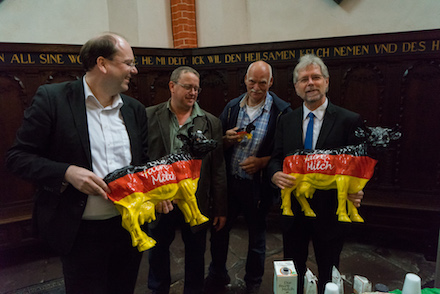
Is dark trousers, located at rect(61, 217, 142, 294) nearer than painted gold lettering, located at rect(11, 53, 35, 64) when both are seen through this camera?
Yes

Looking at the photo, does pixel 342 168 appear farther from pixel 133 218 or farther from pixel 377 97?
pixel 377 97

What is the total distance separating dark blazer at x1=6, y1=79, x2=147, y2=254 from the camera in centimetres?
138

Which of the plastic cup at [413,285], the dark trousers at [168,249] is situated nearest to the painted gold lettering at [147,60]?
the dark trousers at [168,249]

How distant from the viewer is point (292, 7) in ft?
15.5

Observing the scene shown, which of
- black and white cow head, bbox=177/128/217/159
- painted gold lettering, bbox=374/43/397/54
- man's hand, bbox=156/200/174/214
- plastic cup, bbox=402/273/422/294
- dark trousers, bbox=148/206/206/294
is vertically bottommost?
dark trousers, bbox=148/206/206/294

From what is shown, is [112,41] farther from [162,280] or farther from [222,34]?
[222,34]

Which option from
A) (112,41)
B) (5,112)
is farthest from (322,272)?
(5,112)

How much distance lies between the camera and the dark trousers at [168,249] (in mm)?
2287

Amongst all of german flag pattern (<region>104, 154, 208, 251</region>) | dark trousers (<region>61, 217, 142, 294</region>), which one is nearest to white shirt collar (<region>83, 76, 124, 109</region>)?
german flag pattern (<region>104, 154, 208, 251</region>)

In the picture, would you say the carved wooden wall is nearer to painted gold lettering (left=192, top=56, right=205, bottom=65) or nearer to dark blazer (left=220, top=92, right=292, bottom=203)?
painted gold lettering (left=192, top=56, right=205, bottom=65)

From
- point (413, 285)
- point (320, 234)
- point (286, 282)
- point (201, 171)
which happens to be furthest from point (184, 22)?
point (413, 285)

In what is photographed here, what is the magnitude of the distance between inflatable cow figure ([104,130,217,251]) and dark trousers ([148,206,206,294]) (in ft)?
1.95

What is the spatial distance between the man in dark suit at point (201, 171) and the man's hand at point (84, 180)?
801 mm

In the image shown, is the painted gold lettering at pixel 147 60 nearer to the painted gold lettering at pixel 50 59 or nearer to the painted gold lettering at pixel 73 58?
the painted gold lettering at pixel 73 58
